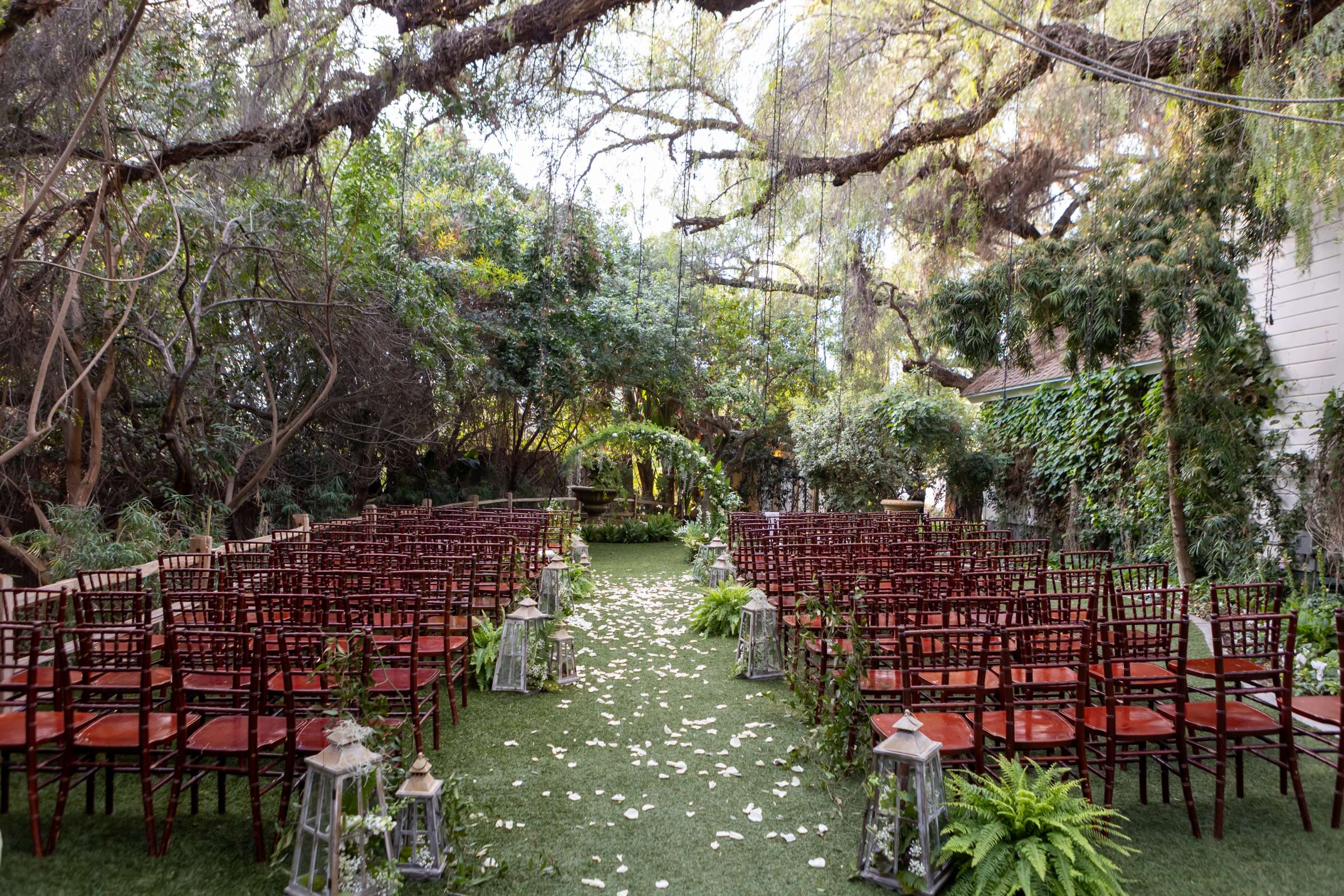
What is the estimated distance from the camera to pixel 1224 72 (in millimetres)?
6859

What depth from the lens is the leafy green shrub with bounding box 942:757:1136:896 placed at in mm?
2473

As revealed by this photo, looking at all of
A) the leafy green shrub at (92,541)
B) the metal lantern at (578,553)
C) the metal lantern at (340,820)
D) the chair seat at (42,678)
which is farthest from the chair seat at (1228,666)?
the leafy green shrub at (92,541)

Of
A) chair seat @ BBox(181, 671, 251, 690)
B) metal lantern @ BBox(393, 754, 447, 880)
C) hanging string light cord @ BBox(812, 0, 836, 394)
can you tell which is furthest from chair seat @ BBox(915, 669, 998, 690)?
hanging string light cord @ BBox(812, 0, 836, 394)

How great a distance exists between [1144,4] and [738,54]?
13.5 ft

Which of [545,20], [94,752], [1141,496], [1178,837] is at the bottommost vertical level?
[1178,837]

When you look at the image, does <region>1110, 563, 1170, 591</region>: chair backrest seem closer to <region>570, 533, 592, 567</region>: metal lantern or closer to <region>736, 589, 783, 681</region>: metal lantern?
<region>736, 589, 783, 681</region>: metal lantern

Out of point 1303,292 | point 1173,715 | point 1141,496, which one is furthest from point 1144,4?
point 1173,715

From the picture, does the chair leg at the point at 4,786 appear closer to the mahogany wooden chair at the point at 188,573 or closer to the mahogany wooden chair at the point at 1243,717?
the mahogany wooden chair at the point at 188,573

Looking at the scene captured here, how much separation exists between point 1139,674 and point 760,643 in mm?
2357

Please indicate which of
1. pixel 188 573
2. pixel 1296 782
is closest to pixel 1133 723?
pixel 1296 782

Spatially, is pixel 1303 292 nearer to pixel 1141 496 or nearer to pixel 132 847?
pixel 1141 496

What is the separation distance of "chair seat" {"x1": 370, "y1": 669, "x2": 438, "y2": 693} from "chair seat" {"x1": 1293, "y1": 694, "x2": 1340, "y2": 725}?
401 cm

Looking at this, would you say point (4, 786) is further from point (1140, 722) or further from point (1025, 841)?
point (1140, 722)

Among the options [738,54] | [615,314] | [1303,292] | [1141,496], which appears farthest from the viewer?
[615,314]
